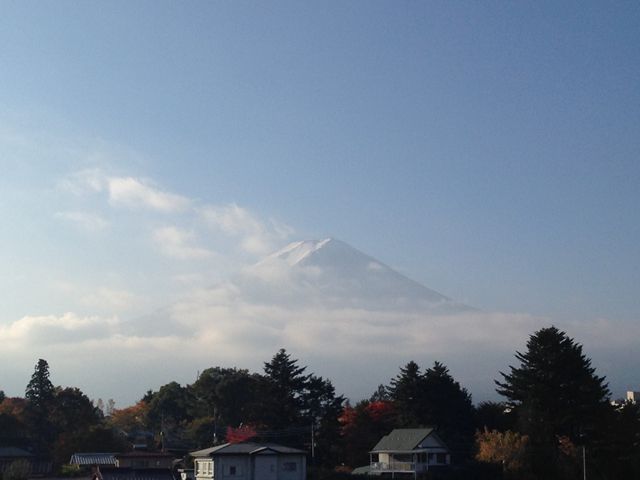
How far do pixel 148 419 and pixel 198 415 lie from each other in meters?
14.5

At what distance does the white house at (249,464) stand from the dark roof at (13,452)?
2967 centimetres

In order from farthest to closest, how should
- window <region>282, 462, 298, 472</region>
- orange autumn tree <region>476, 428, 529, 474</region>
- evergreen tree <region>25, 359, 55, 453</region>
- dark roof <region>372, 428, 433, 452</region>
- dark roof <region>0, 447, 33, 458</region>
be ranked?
evergreen tree <region>25, 359, 55, 453</region> → dark roof <region>0, 447, 33, 458</region> → dark roof <region>372, 428, 433, 452</region> → orange autumn tree <region>476, 428, 529, 474</region> → window <region>282, 462, 298, 472</region>

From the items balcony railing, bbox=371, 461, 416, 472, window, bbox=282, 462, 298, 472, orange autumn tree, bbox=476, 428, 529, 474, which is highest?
orange autumn tree, bbox=476, 428, 529, 474

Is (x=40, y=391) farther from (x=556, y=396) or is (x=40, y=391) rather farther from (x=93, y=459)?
(x=556, y=396)

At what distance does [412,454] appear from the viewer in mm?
64062

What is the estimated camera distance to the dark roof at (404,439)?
210 feet

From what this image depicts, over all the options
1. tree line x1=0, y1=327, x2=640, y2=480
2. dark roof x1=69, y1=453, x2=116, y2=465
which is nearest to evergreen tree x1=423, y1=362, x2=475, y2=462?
tree line x1=0, y1=327, x2=640, y2=480

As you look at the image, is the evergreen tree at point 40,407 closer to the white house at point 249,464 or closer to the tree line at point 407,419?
the tree line at point 407,419

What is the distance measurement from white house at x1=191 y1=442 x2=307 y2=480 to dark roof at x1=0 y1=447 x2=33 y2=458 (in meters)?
29.7

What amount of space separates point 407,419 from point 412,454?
783 centimetres

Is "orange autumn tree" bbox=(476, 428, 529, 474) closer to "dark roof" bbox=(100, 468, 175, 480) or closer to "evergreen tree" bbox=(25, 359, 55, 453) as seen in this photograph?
"dark roof" bbox=(100, 468, 175, 480)

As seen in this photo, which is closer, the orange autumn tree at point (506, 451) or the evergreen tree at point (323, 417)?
the orange autumn tree at point (506, 451)

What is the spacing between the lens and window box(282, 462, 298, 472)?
2189 inches

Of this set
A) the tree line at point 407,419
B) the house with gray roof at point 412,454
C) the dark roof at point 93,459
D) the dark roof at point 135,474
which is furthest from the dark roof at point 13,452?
the house with gray roof at point 412,454
